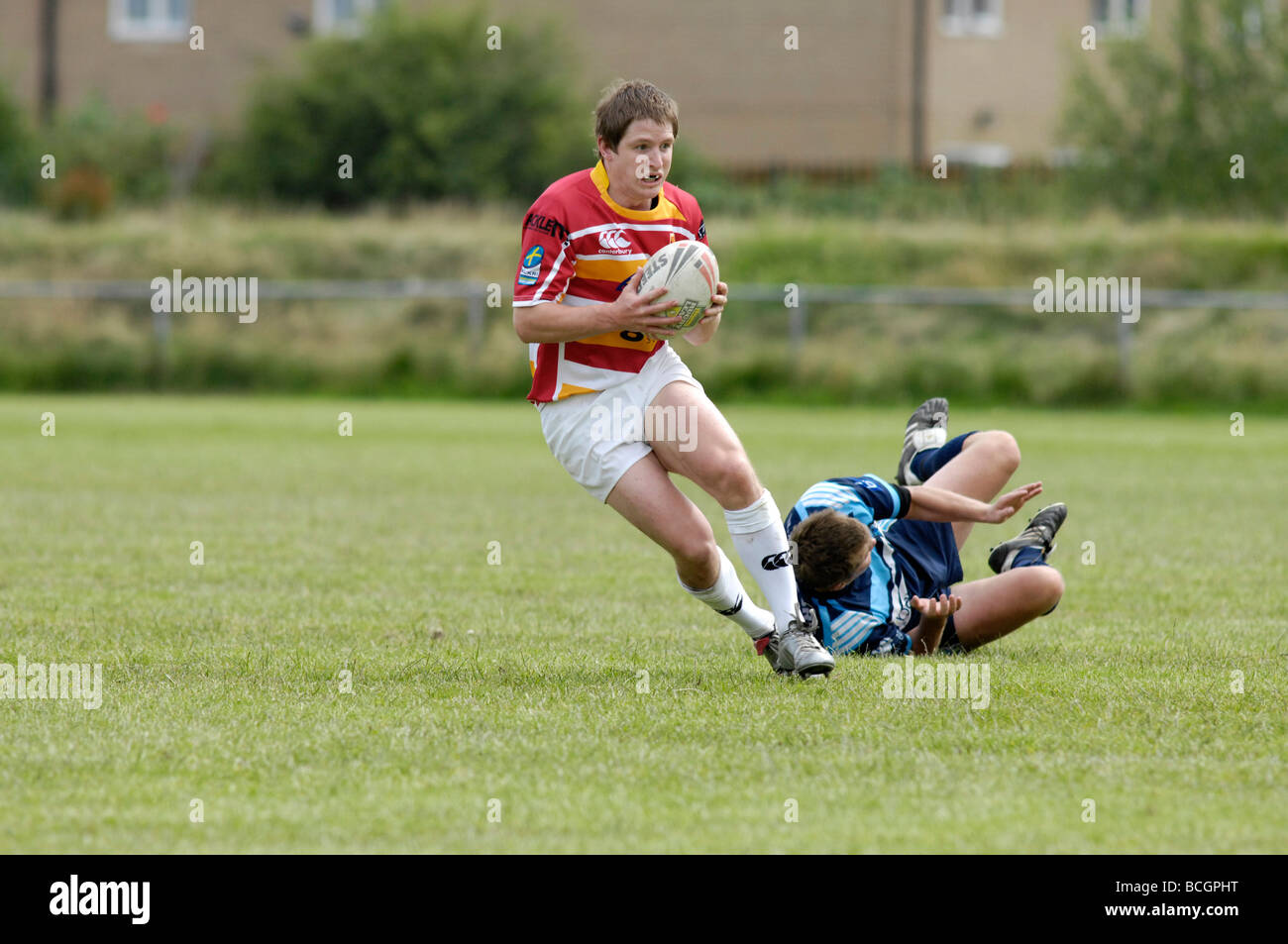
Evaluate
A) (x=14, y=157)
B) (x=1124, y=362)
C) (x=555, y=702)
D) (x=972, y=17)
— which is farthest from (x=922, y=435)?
(x=972, y=17)

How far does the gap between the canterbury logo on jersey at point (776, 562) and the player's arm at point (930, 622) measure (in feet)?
1.60

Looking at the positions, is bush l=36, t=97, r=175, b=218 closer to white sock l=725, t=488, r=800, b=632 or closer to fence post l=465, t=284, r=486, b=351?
fence post l=465, t=284, r=486, b=351

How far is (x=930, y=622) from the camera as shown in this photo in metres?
6.23

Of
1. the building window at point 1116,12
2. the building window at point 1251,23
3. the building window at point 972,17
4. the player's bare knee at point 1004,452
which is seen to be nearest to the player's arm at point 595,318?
the player's bare knee at point 1004,452

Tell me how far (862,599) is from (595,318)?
5.17 feet

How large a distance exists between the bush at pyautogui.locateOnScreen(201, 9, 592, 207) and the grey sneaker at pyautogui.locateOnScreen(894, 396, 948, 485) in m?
26.6

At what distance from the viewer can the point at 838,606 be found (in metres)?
6.39

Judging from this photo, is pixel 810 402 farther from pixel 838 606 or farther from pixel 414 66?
pixel 838 606

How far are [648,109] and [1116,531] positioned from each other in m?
6.10

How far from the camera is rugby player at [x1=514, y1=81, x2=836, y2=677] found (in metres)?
5.81

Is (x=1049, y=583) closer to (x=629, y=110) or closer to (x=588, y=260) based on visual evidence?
(x=588, y=260)

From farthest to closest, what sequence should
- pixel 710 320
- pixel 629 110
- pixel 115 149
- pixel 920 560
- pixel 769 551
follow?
pixel 115 149, pixel 920 560, pixel 710 320, pixel 769 551, pixel 629 110

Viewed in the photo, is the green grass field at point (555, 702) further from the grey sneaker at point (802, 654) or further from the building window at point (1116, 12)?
the building window at point (1116, 12)
